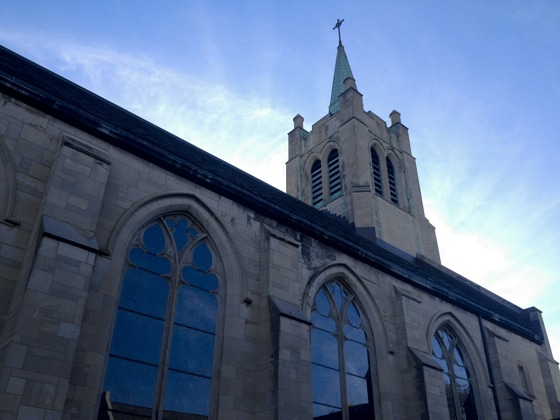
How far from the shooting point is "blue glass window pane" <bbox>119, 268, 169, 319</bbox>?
9898 mm

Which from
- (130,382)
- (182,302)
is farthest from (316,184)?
(130,382)

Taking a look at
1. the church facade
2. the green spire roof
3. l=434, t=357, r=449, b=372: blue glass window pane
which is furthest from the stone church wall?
the green spire roof

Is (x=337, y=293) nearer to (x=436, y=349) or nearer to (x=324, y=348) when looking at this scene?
(x=324, y=348)

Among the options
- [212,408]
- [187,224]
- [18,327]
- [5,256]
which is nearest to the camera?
[18,327]

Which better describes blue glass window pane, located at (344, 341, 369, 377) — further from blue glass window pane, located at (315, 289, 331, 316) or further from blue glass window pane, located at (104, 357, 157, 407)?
blue glass window pane, located at (104, 357, 157, 407)

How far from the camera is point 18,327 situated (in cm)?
741

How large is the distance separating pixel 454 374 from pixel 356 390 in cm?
475

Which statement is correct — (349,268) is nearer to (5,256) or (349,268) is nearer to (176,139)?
(176,139)

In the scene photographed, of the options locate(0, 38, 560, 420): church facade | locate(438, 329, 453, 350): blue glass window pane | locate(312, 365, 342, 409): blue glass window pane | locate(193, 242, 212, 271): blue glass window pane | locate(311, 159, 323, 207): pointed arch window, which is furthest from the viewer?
locate(311, 159, 323, 207): pointed arch window

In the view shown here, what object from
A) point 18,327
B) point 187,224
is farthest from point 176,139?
point 18,327

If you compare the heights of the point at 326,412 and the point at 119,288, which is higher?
the point at 119,288

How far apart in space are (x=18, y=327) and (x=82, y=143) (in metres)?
3.81

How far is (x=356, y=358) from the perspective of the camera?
13617mm

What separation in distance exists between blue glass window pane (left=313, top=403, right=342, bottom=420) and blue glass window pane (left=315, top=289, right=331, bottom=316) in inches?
88.0
